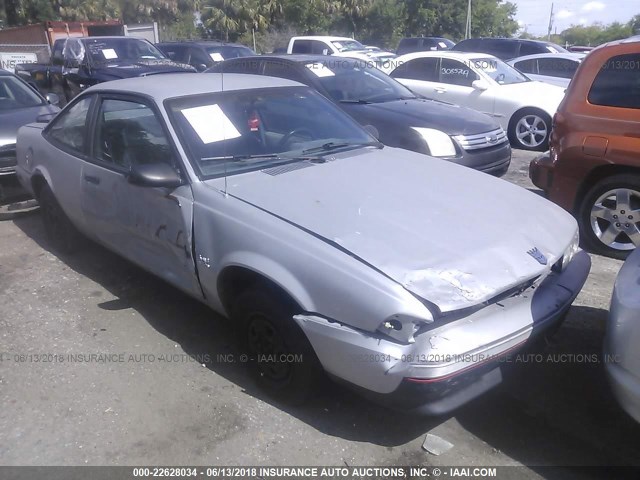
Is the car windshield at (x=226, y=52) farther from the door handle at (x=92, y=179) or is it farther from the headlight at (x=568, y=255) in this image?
the headlight at (x=568, y=255)

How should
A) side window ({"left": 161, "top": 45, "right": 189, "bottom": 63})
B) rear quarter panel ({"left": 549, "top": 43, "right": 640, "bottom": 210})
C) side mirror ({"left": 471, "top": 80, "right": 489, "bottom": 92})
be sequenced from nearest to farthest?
1. rear quarter panel ({"left": 549, "top": 43, "right": 640, "bottom": 210})
2. side mirror ({"left": 471, "top": 80, "right": 489, "bottom": 92})
3. side window ({"left": 161, "top": 45, "right": 189, "bottom": 63})

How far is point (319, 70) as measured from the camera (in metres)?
7.61

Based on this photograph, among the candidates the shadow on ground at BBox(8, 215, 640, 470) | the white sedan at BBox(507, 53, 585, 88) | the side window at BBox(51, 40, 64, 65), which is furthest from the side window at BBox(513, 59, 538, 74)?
the shadow on ground at BBox(8, 215, 640, 470)

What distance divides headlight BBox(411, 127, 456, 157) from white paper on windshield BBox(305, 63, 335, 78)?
5.15 ft

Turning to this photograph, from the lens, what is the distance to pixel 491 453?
9.89 ft

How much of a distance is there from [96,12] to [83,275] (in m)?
33.0

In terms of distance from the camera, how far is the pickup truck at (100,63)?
1054 centimetres

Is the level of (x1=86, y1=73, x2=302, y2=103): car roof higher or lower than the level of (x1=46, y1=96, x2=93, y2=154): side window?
higher

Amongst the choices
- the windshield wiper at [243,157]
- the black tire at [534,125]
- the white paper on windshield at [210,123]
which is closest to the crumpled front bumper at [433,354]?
the windshield wiper at [243,157]

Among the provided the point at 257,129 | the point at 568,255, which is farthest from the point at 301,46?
the point at 568,255

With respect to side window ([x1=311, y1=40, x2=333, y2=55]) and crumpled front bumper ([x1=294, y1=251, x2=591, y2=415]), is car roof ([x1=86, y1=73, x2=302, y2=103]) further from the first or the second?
side window ([x1=311, y1=40, x2=333, y2=55])

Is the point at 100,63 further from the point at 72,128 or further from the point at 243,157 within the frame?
the point at 243,157

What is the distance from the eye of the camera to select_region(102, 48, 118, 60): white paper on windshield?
11.1m

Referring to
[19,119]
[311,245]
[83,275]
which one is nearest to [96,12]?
[19,119]
